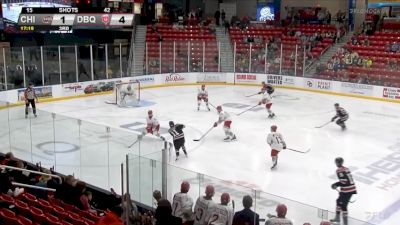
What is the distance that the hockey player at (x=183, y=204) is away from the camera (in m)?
6.11

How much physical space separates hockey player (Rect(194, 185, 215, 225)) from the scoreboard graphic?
12.6 m

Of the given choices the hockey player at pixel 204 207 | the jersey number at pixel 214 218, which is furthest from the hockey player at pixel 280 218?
the hockey player at pixel 204 207

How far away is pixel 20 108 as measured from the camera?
10680 millimetres

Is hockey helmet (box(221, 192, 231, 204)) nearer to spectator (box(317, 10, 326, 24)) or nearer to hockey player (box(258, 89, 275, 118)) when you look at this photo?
hockey player (box(258, 89, 275, 118))

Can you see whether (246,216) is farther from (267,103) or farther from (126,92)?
(126,92)

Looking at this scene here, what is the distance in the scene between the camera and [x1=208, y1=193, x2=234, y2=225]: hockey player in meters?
5.70

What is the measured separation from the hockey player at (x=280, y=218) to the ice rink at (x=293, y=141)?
11.9ft

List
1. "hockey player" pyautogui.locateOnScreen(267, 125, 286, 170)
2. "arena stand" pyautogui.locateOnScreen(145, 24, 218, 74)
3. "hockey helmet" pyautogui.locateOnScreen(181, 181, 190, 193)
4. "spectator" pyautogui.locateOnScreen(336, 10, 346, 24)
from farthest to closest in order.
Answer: "spectator" pyautogui.locateOnScreen(336, 10, 346, 24)
"arena stand" pyautogui.locateOnScreen(145, 24, 218, 74)
"hockey player" pyautogui.locateOnScreen(267, 125, 286, 170)
"hockey helmet" pyautogui.locateOnScreen(181, 181, 190, 193)

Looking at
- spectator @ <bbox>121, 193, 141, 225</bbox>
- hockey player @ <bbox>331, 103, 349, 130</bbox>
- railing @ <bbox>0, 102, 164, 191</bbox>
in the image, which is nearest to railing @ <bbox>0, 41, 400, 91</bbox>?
hockey player @ <bbox>331, 103, 349, 130</bbox>

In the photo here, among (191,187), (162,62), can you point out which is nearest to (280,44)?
(162,62)

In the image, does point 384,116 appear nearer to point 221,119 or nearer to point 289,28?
point 221,119

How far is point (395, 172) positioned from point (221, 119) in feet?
14.1

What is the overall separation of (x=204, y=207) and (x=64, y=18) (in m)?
12.8

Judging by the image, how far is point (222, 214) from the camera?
5719 mm
